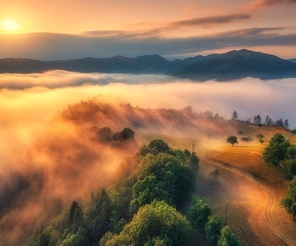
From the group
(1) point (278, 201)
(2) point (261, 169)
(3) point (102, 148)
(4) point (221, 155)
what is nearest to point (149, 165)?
(1) point (278, 201)

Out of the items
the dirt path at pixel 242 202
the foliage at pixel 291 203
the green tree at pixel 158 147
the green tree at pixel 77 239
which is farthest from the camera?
the green tree at pixel 158 147

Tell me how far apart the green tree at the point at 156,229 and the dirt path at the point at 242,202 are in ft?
74.2

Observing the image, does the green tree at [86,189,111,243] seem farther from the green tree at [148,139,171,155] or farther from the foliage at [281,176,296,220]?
the foliage at [281,176,296,220]

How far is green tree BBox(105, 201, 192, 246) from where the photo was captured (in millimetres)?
69000

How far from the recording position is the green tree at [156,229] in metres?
69.0

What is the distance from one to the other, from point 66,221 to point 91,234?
17.6 meters

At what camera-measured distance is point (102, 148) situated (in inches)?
7446

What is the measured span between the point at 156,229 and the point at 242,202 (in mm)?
47813

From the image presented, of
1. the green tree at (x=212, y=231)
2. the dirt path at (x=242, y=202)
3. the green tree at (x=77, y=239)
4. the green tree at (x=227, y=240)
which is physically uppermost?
the green tree at (x=227, y=240)

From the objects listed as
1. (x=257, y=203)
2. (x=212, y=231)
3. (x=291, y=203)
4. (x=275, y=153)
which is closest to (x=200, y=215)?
(x=212, y=231)

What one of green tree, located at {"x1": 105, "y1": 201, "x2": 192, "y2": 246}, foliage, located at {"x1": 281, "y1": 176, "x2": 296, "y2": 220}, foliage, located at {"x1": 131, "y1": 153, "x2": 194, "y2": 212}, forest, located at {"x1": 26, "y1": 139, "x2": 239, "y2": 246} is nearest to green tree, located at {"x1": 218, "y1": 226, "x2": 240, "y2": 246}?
forest, located at {"x1": 26, "y1": 139, "x2": 239, "y2": 246}

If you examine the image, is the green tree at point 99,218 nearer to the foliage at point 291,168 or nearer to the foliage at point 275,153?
the foliage at point 291,168

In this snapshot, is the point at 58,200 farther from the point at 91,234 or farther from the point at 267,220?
the point at 267,220

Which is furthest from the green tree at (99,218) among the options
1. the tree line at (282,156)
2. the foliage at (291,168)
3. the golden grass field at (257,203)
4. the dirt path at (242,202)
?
the tree line at (282,156)
